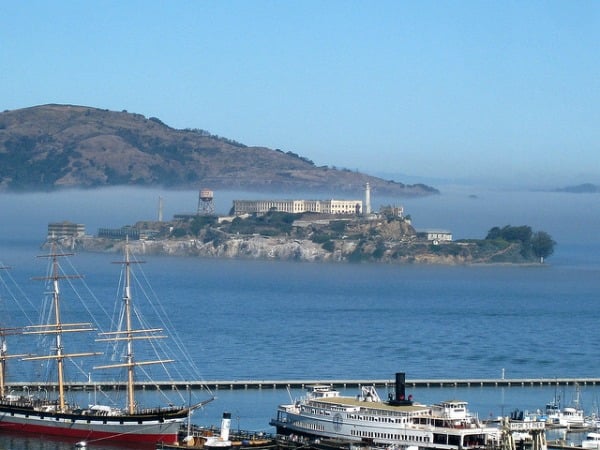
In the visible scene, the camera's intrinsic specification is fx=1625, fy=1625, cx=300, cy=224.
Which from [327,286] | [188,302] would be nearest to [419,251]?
[327,286]

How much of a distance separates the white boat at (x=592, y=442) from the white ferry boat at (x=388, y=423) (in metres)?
3.56

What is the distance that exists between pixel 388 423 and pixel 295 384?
16585 mm

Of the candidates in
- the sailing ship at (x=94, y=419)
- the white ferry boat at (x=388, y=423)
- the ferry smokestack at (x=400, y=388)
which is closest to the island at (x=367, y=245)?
the sailing ship at (x=94, y=419)

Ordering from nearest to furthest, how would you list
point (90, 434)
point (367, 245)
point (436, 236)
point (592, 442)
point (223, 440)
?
point (223, 440)
point (592, 442)
point (90, 434)
point (367, 245)
point (436, 236)

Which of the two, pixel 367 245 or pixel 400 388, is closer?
pixel 400 388

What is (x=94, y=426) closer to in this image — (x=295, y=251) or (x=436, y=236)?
(x=295, y=251)

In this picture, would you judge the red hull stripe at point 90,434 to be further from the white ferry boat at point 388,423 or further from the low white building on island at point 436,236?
the low white building on island at point 436,236

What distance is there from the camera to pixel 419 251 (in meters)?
184

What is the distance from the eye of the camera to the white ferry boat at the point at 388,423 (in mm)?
39219

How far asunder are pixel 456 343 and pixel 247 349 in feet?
37.5

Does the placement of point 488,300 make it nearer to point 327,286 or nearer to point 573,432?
point 327,286

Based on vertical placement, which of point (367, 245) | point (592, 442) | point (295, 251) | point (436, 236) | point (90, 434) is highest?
point (436, 236)

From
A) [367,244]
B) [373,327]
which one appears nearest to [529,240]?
[367,244]

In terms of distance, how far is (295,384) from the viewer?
5653 cm
